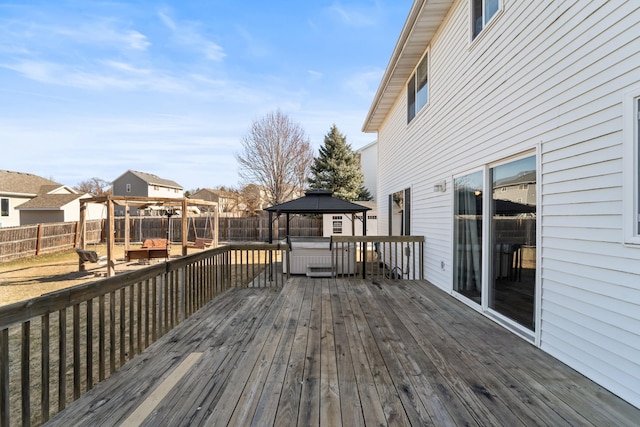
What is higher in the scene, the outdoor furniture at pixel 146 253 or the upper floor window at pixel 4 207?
the upper floor window at pixel 4 207

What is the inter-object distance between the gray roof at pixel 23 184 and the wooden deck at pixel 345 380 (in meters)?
24.7

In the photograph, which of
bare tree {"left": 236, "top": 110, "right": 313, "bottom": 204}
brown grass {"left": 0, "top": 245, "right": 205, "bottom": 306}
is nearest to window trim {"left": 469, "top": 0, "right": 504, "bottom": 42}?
brown grass {"left": 0, "top": 245, "right": 205, "bottom": 306}

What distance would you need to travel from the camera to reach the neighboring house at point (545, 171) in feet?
6.63

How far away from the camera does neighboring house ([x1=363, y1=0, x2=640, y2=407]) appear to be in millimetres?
2021

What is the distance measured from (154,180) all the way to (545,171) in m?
34.9

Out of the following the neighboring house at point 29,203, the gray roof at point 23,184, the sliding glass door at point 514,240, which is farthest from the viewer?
the gray roof at point 23,184

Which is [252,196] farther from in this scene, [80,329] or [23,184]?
[80,329]

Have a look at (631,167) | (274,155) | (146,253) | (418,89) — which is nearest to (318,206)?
(418,89)

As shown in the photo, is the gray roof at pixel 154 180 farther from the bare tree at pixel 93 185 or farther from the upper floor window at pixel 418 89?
the upper floor window at pixel 418 89

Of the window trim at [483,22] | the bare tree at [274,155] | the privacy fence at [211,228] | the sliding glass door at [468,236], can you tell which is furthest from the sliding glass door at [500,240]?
the bare tree at [274,155]

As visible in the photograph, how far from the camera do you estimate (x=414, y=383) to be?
2141 millimetres

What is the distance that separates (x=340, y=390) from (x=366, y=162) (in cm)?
2368

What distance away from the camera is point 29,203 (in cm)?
1991

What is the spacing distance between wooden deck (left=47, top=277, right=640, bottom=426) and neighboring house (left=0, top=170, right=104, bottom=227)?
22.8 meters
